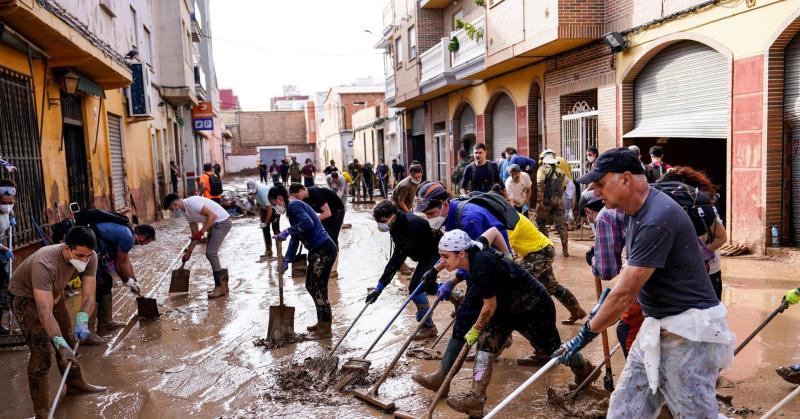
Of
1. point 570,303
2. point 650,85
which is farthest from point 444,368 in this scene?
point 650,85

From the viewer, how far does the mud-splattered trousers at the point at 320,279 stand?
20.9ft

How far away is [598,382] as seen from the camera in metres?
4.69

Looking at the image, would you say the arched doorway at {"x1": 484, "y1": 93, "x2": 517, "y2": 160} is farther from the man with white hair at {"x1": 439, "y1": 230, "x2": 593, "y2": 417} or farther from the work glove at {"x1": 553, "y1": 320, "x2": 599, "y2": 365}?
the work glove at {"x1": 553, "y1": 320, "x2": 599, "y2": 365}

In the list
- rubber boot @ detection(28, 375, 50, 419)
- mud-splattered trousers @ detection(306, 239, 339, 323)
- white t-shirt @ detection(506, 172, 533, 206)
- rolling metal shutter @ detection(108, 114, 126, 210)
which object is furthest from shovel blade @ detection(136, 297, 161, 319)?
rolling metal shutter @ detection(108, 114, 126, 210)

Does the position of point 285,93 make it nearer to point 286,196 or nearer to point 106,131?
point 106,131

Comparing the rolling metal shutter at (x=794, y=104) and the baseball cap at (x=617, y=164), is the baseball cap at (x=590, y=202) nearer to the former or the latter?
the baseball cap at (x=617, y=164)

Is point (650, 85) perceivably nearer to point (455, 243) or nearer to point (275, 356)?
point (275, 356)

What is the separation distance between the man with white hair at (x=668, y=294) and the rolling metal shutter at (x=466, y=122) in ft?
56.5

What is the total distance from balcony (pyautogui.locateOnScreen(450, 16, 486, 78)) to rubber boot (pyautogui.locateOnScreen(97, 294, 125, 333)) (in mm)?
11762

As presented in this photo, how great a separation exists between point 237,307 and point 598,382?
4.50 m

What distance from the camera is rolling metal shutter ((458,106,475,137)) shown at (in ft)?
65.9

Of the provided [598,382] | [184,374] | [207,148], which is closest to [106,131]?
[184,374]

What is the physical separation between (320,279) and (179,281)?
112 inches

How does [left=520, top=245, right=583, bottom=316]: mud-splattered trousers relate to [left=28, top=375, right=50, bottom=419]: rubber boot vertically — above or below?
above
